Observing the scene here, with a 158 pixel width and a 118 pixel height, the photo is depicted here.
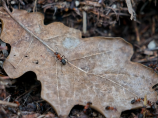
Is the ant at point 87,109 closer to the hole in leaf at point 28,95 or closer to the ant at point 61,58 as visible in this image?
the hole in leaf at point 28,95

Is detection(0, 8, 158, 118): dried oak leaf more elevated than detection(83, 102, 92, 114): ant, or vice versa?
detection(0, 8, 158, 118): dried oak leaf

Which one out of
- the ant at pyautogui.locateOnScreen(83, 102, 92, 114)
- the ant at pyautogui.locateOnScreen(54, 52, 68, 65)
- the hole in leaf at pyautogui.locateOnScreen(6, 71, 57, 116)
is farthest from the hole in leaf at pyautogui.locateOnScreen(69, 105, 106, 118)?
the ant at pyautogui.locateOnScreen(54, 52, 68, 65)

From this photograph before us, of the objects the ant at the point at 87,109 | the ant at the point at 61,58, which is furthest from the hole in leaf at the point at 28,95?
the ant at the point at 61,58

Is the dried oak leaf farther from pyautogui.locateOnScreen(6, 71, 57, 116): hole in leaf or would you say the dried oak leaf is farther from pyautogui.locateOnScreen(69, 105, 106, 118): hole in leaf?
pyautogui.locateOnScreen(6, 71, 57, 116): hole in leaf

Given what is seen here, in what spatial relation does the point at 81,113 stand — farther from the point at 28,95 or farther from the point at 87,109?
the point at 28,95

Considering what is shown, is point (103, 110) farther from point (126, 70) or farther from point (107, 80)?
point (126, 70)

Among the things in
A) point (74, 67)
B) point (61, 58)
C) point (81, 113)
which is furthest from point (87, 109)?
point (61, 58)

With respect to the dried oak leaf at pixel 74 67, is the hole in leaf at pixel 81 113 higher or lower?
lower

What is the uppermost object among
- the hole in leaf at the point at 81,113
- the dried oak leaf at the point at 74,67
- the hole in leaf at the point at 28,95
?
the dried oak leaf at the point at 74,67
